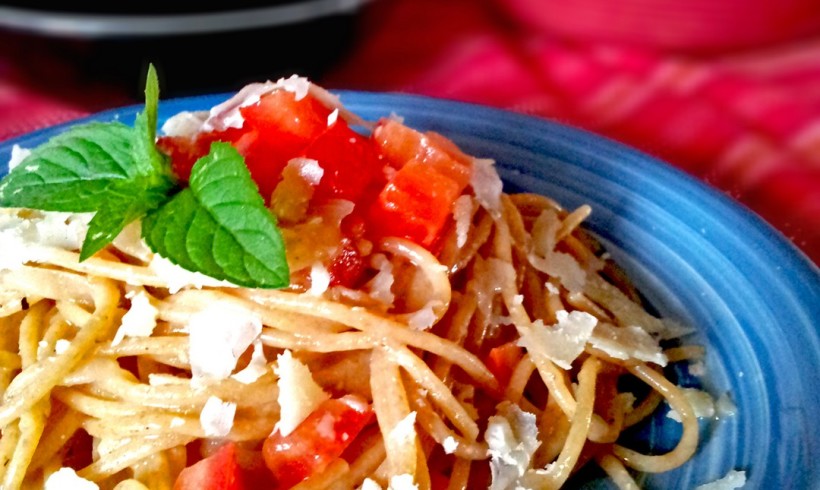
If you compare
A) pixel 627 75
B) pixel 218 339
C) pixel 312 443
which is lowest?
pixel 312 443

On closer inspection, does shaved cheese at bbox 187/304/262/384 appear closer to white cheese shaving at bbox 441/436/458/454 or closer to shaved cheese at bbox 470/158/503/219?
white cheese shaving at bbox 441/436/458/454

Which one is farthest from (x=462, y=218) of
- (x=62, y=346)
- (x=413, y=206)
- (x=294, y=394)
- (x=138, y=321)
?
(x=62, y=346)

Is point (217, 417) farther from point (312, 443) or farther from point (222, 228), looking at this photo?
point (222, 228)

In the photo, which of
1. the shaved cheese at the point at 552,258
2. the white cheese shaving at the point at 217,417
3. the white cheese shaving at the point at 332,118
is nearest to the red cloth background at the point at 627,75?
the shaved cheese at the point at 552,258

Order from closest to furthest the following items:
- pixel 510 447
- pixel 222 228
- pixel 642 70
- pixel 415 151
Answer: pixel 222 228 < pixel 510 447 < pixel 415 151 < pixel 642 70

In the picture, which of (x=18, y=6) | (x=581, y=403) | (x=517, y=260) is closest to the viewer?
(x=581, y=403)

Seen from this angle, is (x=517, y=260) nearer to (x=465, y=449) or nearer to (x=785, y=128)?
(x=465, y=449)

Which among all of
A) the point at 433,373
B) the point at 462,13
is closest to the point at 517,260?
the point at 433,373
